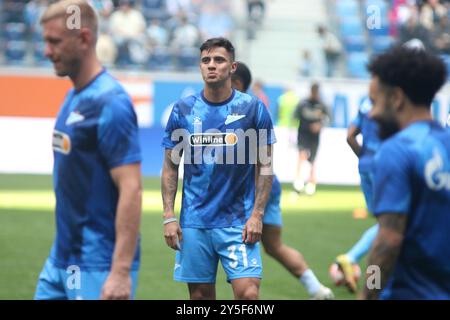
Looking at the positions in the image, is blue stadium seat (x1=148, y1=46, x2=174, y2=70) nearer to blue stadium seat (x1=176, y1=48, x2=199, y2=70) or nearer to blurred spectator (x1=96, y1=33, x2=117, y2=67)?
blue stadium seat (x1=176, y1=48, x2=199, y2=70)

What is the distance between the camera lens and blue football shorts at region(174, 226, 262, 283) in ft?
24.3

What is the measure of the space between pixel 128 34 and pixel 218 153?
68.5ft

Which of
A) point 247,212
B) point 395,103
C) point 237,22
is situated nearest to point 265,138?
point 247,212

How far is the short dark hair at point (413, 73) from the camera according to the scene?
459 cm

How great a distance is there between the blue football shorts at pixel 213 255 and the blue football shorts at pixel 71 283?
2.03 m

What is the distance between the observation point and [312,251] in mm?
13477

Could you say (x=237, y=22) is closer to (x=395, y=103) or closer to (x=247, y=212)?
(x=247, y=212)

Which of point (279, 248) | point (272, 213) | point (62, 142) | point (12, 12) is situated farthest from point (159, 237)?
point (12, 12)

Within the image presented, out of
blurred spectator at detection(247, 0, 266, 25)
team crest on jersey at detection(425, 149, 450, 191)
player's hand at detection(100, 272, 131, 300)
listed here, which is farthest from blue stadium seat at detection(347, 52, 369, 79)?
team crest on jersey at detection(425, 149, 450, 191)

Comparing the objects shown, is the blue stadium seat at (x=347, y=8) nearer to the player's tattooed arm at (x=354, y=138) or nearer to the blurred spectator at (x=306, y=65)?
the blurred spectator at (x=306, y=65)

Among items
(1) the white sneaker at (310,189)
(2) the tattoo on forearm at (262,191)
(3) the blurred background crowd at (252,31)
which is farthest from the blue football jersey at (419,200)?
(3) the blurred background crowd at (252,31)

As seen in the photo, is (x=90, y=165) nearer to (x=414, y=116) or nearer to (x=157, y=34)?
(x=414, y=116)

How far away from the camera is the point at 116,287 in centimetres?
503
